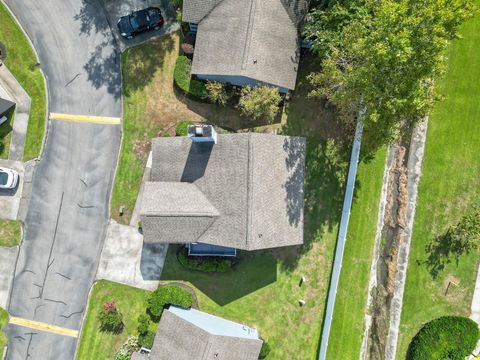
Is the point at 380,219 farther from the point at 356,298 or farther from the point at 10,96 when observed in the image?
the point at 10,96

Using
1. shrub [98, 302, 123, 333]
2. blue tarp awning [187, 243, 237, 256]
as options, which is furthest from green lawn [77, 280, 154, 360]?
blue tarp awning [187, 243, 237, 256]

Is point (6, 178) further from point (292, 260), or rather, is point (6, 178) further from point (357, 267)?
point (357, 267)

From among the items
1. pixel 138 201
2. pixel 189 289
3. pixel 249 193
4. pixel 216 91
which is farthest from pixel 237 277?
pixel 216 91

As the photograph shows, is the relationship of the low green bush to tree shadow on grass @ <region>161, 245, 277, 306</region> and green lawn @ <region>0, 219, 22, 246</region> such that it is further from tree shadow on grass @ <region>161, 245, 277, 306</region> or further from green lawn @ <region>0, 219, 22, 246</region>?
green lawn @ <region>0, 219, 22, 246</region>

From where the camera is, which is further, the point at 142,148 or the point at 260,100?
the point at 142,148

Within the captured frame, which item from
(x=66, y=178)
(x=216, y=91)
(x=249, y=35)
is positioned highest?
(x=249, y=35)

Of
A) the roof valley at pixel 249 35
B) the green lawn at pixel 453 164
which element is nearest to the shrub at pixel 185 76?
the roof valley at pixel 249 35

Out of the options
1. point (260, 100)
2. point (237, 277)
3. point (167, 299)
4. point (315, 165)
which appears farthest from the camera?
point (315, 165)

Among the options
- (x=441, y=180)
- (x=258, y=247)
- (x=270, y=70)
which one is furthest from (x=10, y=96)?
(x=441, y=180)
